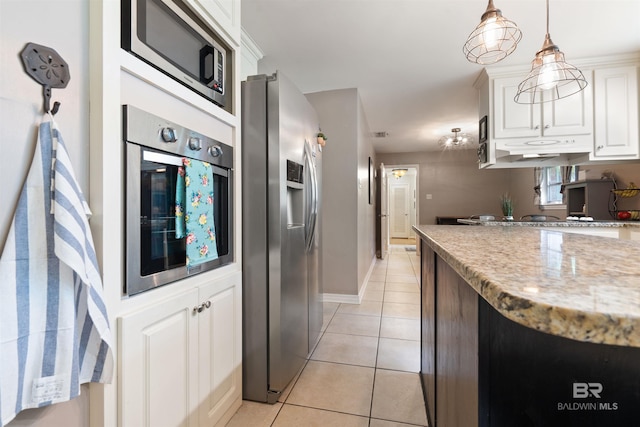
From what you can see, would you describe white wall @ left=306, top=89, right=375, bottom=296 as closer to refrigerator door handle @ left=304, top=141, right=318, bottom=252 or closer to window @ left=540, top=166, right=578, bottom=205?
refrigerator door handle @ left=304, top=141, right=318, bottom=252

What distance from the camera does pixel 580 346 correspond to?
0.57 metres

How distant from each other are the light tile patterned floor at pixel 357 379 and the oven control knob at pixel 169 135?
138 cm

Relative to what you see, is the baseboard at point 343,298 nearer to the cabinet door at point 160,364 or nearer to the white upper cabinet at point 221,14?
the cabinet door at point 160,364

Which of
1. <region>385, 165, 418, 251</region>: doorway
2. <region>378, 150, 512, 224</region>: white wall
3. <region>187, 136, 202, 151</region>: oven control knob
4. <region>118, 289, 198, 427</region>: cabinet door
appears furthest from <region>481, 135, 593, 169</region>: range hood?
<region>385, 165, 418, 251</region>: doorway

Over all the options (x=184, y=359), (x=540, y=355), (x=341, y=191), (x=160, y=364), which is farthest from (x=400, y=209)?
(x=540, y=355)

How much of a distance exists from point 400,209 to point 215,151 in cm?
948

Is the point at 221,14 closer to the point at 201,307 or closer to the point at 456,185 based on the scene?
the point at 201,307

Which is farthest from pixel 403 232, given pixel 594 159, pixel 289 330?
pixel 289 330

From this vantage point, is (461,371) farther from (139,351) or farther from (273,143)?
(273,143)

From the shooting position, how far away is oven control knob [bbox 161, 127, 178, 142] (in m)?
1.06

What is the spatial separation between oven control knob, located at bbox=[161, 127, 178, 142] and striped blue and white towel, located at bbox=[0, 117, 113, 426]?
0.34 m

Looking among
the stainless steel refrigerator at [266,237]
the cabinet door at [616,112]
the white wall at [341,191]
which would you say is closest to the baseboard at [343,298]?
the white wall at [341,191]

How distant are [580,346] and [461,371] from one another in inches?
11.3

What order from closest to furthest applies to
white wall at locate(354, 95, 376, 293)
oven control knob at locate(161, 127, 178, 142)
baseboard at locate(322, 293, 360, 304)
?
1. oven control knob at locate(161, 127, 178, 142)
2. baseboard at locate(322, 293, 360, 304)
3. white wall at locate(354, 95, 376, 293)
